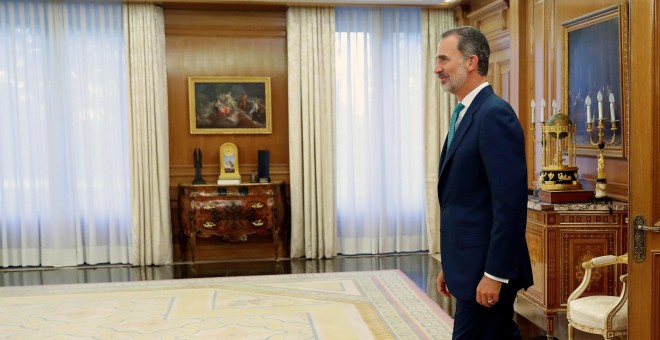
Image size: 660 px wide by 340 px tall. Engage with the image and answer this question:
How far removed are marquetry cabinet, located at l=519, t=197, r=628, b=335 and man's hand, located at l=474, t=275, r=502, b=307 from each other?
6.94ft

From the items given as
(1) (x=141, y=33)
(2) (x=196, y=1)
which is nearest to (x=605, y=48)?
(2) (x=196, y=1)

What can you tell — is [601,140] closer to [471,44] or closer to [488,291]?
[471,44]

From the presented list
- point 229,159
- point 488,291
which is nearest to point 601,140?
point 488,291

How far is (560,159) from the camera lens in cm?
444

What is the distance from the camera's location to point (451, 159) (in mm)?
2211

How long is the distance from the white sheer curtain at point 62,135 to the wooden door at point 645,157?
18.1 ft

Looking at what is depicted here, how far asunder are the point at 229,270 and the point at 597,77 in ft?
12.7

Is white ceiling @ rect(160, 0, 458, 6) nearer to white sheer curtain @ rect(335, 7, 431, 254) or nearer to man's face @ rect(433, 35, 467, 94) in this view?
white sheer curtain @ rect(335, 7, 431, 254)

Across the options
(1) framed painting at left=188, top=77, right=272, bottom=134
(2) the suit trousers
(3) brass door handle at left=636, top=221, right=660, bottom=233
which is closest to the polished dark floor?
(1) framed painting at left=188, top=77, right=272, bottom=134

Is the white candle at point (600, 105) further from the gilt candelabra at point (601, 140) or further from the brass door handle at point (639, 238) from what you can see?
the brass door handle at point (639, 238)

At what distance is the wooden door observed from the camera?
2514 mm

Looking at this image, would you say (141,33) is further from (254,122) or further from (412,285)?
(412,285)

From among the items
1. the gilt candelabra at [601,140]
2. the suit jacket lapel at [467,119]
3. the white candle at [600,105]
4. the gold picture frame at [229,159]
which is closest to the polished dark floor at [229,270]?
the gold picture frame at [229,159]

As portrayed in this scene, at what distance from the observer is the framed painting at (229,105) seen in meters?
7.08
